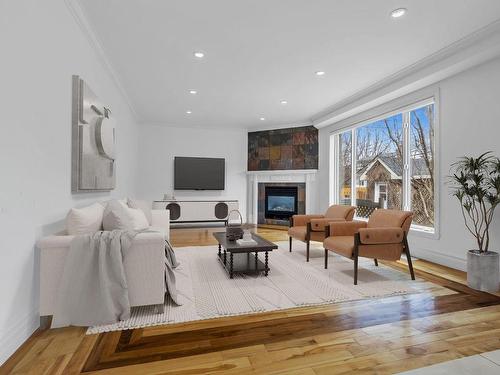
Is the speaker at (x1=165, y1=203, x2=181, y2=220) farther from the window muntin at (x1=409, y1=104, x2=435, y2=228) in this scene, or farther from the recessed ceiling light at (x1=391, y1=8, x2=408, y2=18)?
the recessed ceiling light at (x1=391, y1=8, x2=408, y2=18)

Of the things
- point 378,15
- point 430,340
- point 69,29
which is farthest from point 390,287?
point 69,29

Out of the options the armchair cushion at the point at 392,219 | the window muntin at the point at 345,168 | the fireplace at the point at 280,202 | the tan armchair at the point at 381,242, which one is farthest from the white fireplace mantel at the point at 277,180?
the tan armchair at the point at 381,242

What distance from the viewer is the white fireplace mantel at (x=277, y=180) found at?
7.05 metres

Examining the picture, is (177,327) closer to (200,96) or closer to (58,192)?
(58,192)

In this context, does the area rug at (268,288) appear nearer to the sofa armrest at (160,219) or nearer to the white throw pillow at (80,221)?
the sofa armrest at (160,219)

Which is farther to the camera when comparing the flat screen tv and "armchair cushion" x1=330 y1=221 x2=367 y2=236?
the flat screen tv

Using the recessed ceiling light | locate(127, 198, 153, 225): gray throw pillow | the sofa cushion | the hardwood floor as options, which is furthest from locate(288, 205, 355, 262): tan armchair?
the recessed ceiling light

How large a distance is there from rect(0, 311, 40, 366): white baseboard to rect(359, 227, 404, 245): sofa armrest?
2981 mm

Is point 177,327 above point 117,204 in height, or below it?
below

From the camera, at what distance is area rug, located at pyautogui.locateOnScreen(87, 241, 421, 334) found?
2314 mm

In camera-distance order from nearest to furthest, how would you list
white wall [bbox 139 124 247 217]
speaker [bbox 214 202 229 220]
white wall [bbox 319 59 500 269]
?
white wall [bbox 319 59 500 269] < speaker [bbox 214 202 229 220] < white wall [bbox 139 124 247 217]

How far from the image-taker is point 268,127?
7.64m

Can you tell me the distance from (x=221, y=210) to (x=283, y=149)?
231cm

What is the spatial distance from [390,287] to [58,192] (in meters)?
3.32
